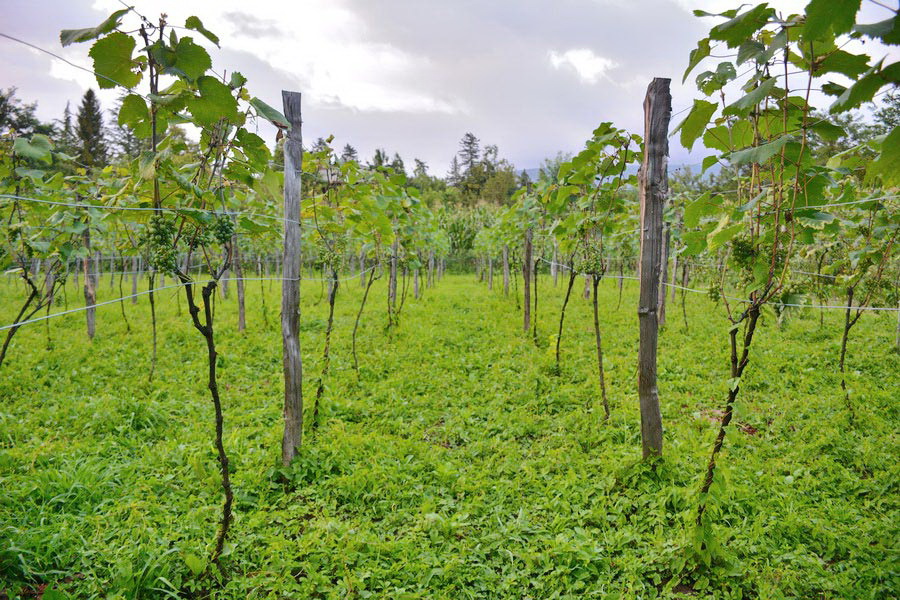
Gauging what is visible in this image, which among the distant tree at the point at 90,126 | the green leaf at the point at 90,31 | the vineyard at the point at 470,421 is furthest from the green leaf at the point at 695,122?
the distant tree at the point at 90,126

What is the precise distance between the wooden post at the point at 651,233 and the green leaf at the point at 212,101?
2.85 meters

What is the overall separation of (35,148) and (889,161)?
178 inches

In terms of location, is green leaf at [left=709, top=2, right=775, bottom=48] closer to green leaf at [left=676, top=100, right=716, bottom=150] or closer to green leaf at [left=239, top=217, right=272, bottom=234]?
green leaf at [left=676, top=100, right=716, bottom=150]

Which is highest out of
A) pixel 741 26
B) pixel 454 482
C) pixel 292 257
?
pixel 741 26

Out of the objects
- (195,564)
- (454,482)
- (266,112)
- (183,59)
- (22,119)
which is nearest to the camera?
(183,59)

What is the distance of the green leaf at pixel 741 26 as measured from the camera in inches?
58.9

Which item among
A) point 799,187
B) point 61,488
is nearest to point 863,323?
point 799,187

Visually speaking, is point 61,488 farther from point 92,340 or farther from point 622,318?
point 622,318

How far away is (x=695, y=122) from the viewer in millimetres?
2107

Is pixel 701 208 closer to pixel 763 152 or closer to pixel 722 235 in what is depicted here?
pixel 722 235

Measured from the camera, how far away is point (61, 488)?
3.09 meters

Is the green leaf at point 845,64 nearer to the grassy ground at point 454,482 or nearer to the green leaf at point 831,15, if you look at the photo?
the green leaf at point 831,15

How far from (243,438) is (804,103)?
188 inches

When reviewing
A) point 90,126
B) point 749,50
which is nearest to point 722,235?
point 749,50
